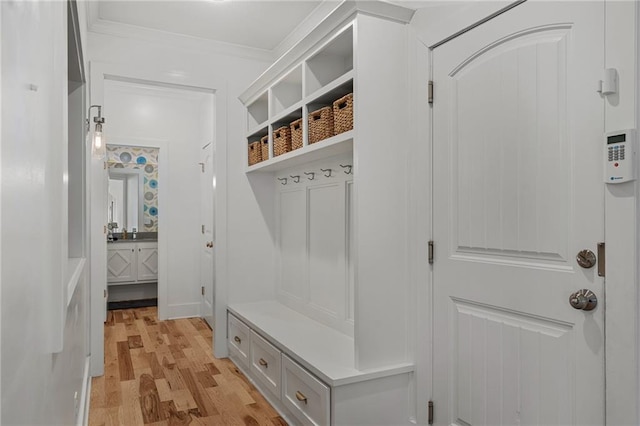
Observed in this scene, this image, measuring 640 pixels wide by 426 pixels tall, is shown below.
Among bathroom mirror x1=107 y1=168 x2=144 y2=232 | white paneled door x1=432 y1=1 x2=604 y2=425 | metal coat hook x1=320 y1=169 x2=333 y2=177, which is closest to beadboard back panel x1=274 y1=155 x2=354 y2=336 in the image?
metal coat hook x1=320 y1=169 x2=333 y2=177

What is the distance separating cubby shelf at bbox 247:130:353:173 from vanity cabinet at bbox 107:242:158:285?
288 cm

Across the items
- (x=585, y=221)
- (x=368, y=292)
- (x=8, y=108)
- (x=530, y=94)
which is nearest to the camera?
(x=8, y=108)

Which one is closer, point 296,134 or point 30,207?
point 30,207

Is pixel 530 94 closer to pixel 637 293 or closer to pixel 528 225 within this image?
pixel 528 225

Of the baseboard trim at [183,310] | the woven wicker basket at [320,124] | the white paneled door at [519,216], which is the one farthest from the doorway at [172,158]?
the white paneled door at [519,216]

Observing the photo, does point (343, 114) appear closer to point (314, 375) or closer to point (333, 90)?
point (333, 90)

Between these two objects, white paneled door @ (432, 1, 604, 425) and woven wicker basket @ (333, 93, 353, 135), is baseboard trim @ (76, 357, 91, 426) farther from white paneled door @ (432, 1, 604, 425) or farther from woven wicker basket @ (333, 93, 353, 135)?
woven wicker basket @ (333, 93, 353, 135)

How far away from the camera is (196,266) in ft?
17.4

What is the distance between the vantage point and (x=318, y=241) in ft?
10.4

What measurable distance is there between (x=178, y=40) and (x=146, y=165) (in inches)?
110

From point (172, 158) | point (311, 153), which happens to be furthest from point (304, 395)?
point (172, 158)

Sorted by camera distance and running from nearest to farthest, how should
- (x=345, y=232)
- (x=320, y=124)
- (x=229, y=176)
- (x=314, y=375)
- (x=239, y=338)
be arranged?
(x=314, y=375), (x=320, y=124), (x=345, y=232), (x=239, y=338), (x=229, y=176)

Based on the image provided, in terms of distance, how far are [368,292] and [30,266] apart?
1.63 metres

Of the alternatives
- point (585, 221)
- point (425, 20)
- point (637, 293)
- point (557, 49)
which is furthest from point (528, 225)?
point (425, 20)
